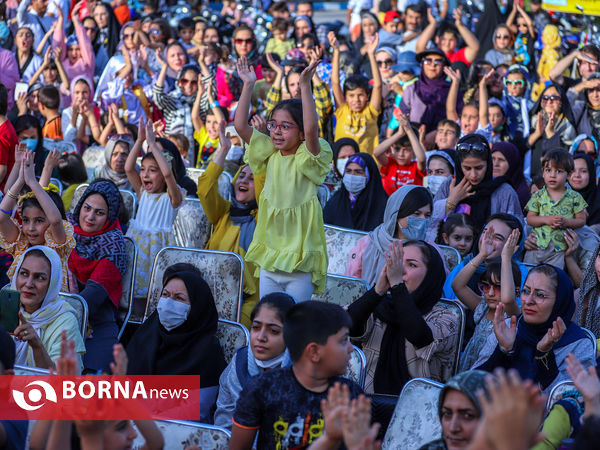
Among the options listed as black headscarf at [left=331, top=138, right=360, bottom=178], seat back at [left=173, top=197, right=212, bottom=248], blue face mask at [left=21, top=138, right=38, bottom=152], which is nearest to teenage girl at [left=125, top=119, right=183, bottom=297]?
seat back at [left=173, top=197, right=212, bottom=248]

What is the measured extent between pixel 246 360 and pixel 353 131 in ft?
15.9

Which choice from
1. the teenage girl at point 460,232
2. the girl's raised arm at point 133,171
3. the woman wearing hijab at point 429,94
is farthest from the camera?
the woman wearing hijab at point 429,94

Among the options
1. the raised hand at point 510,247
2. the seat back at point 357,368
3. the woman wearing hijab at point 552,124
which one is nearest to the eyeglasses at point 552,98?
the woman wearing hijab at point 552,124

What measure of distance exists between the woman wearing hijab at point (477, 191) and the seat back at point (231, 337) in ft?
7.75

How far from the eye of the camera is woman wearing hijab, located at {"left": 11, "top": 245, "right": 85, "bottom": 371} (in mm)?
4176

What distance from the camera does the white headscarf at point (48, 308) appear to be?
419 cm

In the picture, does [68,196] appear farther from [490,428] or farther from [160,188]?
[490,428]

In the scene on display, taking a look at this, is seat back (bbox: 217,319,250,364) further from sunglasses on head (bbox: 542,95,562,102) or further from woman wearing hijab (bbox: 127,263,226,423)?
sunglasses on head (bbox: 542,95,562,102)

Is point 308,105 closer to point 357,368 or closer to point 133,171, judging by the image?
point 357,368

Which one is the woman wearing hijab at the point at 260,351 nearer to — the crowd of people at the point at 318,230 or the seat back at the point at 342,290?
the crowd of people at the point at 318,230

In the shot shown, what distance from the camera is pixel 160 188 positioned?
6148 millimetres

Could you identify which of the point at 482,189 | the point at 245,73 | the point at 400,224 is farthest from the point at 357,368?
the point at 482,189

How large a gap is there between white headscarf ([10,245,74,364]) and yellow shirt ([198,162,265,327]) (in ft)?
4.35

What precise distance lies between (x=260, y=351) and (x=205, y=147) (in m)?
5.13
